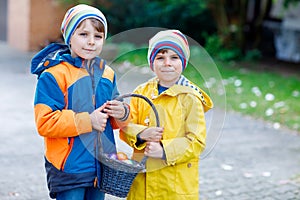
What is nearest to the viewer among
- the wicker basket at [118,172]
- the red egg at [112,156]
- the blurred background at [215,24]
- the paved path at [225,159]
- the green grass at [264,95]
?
the wicker basket at [118,172]

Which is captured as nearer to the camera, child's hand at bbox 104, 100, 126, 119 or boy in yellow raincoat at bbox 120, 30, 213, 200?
child's hand at bbox 104, 100, 126, 119

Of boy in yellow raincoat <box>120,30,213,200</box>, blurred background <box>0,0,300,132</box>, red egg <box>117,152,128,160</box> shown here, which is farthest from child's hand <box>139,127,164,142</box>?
blurred background <box>0,0,300,132</box>

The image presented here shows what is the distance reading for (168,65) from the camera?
2.85 meters

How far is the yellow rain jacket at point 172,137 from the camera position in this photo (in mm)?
2859

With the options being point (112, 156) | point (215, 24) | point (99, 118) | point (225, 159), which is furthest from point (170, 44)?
point (215, 24)

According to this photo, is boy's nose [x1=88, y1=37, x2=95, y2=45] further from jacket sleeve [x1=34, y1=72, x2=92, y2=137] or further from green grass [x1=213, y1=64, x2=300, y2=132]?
green grass [x1=213, y1=64, x2=300, y2=132]

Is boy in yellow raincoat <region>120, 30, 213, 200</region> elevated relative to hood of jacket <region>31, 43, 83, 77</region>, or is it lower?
lower

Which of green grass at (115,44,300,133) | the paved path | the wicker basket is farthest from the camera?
green grass at (115,44,300,133)

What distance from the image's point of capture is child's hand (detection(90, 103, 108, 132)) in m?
2.73

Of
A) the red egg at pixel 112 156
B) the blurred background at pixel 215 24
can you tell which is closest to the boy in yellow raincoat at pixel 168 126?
the red egg at pixel 112 156

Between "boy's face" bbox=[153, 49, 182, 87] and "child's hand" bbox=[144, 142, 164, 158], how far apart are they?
14.1 inches

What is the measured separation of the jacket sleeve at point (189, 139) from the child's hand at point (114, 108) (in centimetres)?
29

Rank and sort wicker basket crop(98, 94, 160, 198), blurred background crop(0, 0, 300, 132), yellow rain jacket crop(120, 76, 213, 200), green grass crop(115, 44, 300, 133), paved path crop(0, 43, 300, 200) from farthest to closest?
blurred background crop(0, 0, 300, 132) → green grass crop(115, 44, 300, 133) → paved path crop(0, 43, 300, 200) → yellow rain jacket crop(120, 76, 213, 200) → wicker basket crop(98, 94, 160, 198)

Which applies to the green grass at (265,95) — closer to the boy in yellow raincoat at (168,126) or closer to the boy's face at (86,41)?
the boy in yellow raincoat at (168,126)
